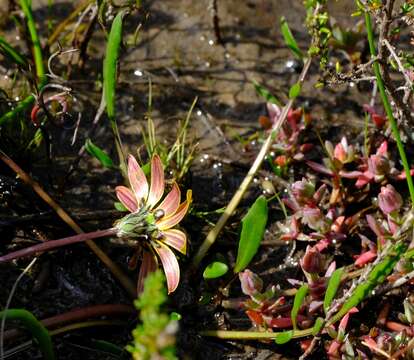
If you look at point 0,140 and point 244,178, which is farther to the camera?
point 244,178

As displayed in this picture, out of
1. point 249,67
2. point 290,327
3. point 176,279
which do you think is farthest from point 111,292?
point 249,67

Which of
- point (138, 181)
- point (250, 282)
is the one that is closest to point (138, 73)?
point (138, 181)

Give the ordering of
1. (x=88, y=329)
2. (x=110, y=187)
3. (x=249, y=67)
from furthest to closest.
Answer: (x=249, y=67), (x=110, y=187), (x=88, y=329)

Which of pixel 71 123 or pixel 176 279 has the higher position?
pixel 71 123

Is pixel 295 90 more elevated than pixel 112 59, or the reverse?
pixel 112 59

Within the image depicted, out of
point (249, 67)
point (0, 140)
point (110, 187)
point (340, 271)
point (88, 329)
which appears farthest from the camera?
point (249, 67)

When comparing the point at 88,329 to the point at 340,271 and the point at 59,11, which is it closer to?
the point at 340,271

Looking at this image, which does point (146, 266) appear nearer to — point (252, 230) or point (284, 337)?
point (252, 230)

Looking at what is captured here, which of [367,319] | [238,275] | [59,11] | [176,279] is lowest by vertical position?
[367,319]
